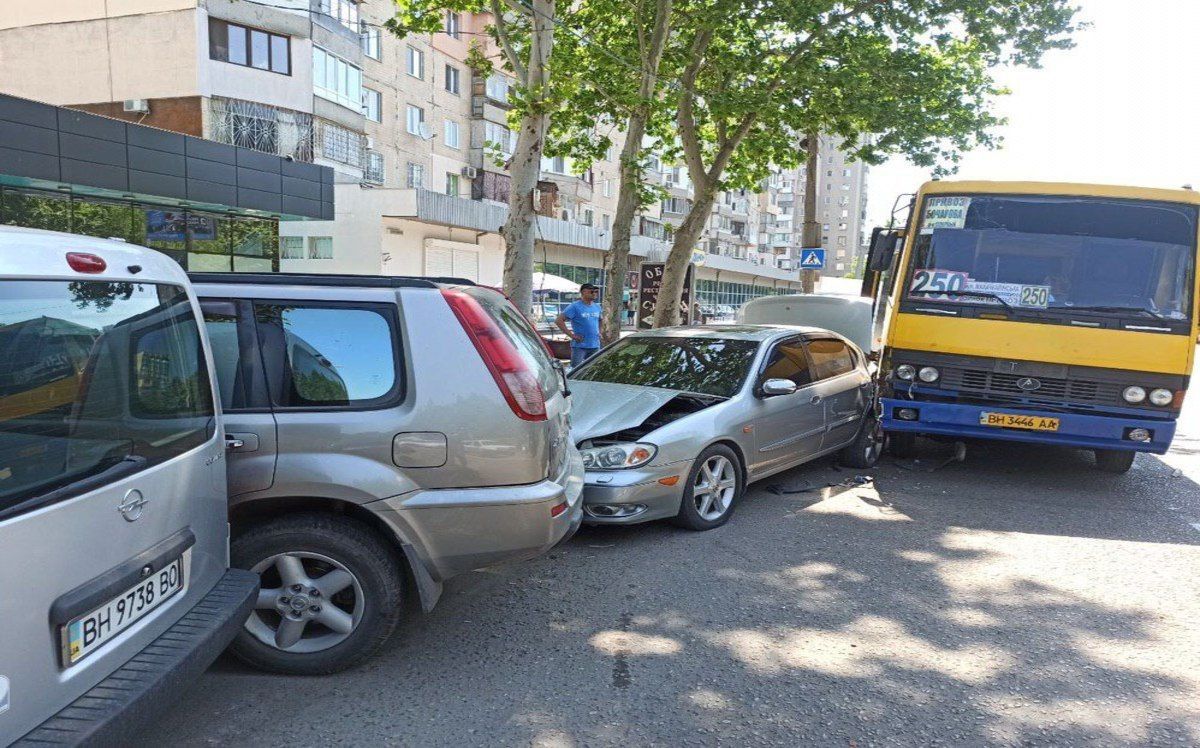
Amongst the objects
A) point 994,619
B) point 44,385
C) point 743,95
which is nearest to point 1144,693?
point 994,619

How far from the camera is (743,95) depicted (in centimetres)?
1505

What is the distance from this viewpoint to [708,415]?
5859 mm

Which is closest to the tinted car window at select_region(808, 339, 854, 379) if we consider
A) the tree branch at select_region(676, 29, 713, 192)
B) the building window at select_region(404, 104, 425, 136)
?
the tree branch at select_region(676, 29, 713, 192)

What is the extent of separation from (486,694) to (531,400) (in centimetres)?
125

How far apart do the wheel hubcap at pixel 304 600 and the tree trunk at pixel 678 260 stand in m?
13.6

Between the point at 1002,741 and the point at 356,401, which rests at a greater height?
the point at 356,401

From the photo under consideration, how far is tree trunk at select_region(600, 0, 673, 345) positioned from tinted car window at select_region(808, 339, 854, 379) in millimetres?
6674

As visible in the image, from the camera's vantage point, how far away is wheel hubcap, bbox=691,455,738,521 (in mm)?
5773

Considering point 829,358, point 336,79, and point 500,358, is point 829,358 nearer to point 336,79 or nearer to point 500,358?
point 500,358

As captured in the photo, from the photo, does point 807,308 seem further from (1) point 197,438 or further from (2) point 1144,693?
(1) point 197,438

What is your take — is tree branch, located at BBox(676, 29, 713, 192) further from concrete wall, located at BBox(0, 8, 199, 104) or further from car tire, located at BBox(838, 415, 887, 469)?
concrete wall, located at BBox(0, 8, 199, 104)

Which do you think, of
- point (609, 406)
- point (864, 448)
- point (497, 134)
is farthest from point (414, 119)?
point (609, 406)

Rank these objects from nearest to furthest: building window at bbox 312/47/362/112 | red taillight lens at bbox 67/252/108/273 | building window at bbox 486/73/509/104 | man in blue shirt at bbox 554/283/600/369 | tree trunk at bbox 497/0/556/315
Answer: red taillight lens at bbox 67/252/108/273, tree trunk at bbox 497/0/556/315, man in blue shirt at bbox 554/283/600/369, building window at bbox 312/47/362/112, building window at bbox 486/73/509/104

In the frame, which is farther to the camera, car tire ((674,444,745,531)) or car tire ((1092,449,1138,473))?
car tire ((1092,449,1138,473))
